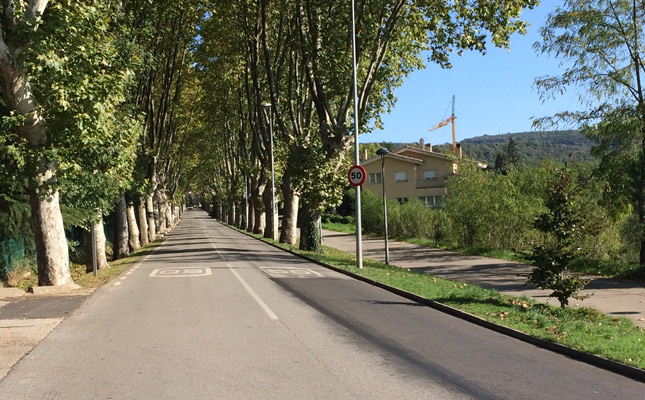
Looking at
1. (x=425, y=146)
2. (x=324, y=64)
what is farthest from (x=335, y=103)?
(x=425, y=146)

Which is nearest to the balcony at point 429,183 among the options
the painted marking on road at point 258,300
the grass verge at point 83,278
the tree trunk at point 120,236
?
the tree trunk at point 120,236

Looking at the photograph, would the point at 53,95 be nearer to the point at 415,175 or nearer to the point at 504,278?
the point at 504,278

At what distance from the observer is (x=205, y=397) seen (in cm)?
585

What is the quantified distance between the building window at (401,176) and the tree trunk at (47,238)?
61.9m

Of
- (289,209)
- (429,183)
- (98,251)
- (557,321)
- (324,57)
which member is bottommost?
(557,321)

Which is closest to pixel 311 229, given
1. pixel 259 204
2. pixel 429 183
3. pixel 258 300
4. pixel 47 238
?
pixel 47 238

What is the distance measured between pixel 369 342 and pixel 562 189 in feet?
17.3

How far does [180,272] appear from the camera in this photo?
61.7 feet

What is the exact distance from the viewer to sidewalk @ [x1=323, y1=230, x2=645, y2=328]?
1337 centimetres

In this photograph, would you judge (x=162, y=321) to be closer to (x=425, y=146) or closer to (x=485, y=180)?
(x=485, y=180)

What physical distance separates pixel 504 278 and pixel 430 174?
5641 centimetres

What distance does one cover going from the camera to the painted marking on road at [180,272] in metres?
17.8

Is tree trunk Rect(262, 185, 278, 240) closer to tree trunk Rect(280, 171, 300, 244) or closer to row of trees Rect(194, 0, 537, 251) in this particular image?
row of trees Rect(194, 0, 537, 251)

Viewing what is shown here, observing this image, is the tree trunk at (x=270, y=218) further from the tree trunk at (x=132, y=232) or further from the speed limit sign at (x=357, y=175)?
the speed limit sign at (x=357, y=175)
